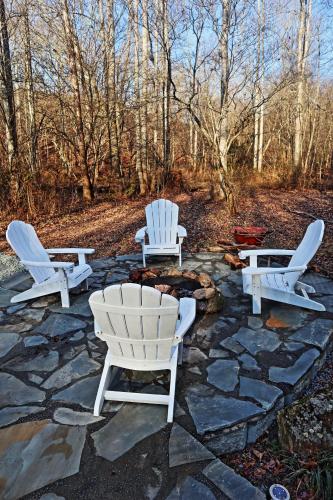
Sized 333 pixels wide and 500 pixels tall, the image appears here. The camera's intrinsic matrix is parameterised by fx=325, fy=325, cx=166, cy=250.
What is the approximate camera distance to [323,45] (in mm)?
12852

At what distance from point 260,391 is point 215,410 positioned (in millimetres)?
327

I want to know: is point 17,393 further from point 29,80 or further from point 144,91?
point 144,91

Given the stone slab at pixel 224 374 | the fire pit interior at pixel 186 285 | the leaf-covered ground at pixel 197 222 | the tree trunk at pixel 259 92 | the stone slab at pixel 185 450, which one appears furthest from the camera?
the tree trunk at pixel 259 92

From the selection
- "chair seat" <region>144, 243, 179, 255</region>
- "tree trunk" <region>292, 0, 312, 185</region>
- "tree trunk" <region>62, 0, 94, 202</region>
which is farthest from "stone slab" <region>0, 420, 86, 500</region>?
"tree trunk" <region>292, 0, 312, 185</region>

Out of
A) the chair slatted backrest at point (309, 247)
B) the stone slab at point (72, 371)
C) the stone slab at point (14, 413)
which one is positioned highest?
the chair slatted backrest at point (309, 247)

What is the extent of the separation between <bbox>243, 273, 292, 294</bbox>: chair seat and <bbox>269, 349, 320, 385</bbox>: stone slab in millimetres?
740

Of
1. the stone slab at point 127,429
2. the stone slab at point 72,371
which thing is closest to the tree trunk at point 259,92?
the stone slab at point 72,371

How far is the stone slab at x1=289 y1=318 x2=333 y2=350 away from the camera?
2.47m

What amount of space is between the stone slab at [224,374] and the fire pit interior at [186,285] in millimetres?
691

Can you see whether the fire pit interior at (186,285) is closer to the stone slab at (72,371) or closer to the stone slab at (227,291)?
the stone slab at (227,291)

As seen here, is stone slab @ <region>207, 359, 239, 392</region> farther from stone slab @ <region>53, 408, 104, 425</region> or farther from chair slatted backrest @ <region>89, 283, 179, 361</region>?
stone slab @ <region>53, 408, 104, 425</region>

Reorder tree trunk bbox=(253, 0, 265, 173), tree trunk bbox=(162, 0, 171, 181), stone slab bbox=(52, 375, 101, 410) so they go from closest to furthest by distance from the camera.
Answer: stone slab bbox=(52, 375, 101, 410) → tree trunk bbox=(253, 0, 265, 173) → tree trunk bbox=(162, 0, 171, 181)

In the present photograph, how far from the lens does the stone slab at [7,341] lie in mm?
2455

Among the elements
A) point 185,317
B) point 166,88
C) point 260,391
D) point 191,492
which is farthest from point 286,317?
point 166,88
